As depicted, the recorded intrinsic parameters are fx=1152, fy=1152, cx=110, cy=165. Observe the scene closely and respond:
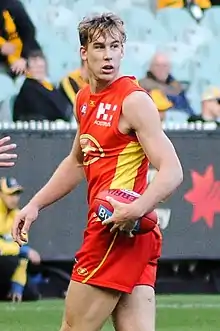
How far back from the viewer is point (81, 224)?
40.2 ft

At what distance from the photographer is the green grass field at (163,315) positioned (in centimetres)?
971

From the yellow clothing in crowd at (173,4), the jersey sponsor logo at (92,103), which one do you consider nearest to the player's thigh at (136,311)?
the jersey sponsor logo at (92,103)

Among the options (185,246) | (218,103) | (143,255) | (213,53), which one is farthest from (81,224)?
(143,255)

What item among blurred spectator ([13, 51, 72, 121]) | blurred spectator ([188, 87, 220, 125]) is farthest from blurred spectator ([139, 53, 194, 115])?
blurred spectator ([13, 51, 72, 121])

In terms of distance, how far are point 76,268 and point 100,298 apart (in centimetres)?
20

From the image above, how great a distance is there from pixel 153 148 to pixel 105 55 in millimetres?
509

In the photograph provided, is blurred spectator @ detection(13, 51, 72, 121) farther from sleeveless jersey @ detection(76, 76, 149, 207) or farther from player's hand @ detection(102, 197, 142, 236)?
player's hand @ detection(102, 197, 142, 236)

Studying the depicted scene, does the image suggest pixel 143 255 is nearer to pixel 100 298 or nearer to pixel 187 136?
pixel 100 298

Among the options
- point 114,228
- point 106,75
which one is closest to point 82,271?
point 114,228

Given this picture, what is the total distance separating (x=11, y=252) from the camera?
39.2 ft

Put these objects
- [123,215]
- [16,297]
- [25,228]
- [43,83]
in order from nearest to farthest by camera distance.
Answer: [123,215] → [25,228] → [16,297] → [43,83]

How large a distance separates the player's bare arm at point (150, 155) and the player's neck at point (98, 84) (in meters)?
0.18

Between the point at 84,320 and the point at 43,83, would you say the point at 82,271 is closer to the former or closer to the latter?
the point at 84,320

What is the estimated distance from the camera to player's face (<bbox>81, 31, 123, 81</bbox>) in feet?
18.0
